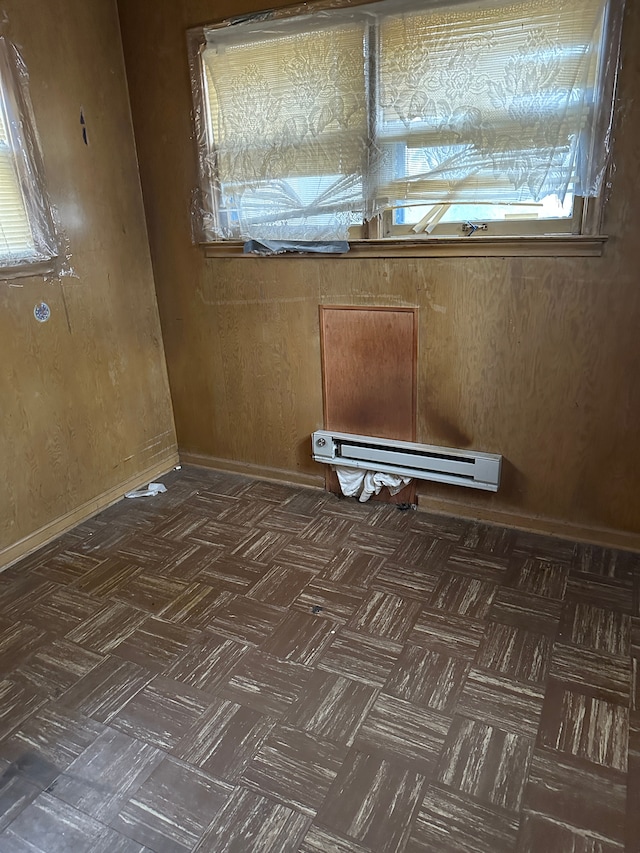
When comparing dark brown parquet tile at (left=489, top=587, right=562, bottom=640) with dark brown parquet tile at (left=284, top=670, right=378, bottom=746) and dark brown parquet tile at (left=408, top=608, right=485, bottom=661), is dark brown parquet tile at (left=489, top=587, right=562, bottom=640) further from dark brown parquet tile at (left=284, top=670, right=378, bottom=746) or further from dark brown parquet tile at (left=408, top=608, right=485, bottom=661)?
dark brown parquet tile at (left=284, top=670, right=378, bottom=746)

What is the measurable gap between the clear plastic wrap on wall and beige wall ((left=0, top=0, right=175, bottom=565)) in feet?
0.18

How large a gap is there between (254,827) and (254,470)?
1879 millimetres

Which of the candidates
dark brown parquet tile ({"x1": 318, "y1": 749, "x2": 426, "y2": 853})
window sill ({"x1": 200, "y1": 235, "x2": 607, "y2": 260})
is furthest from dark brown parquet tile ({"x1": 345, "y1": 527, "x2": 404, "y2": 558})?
window sill ({"x1": 200, "y1": 235, "x2": 607, "y2": 260})

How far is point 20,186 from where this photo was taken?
2.29 meters

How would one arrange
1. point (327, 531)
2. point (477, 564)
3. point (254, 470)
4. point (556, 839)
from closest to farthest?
point (556, 839) → point (477, 564) → point (327, 531) → point (254, 470)

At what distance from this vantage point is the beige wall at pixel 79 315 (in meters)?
2.35

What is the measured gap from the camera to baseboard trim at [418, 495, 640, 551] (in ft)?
7.54

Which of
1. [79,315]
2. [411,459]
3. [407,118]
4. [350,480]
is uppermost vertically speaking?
[407,118]

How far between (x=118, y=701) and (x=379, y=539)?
3.86 feet

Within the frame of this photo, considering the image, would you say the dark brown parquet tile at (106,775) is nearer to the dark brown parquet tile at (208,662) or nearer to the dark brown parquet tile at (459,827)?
the dark brown parquet tile at (208,662)

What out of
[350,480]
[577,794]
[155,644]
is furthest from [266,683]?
[350,480]

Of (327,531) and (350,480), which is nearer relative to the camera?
(327,531)

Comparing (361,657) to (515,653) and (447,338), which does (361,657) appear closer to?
(515,653)

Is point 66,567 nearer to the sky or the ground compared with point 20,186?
nearer to the ground
